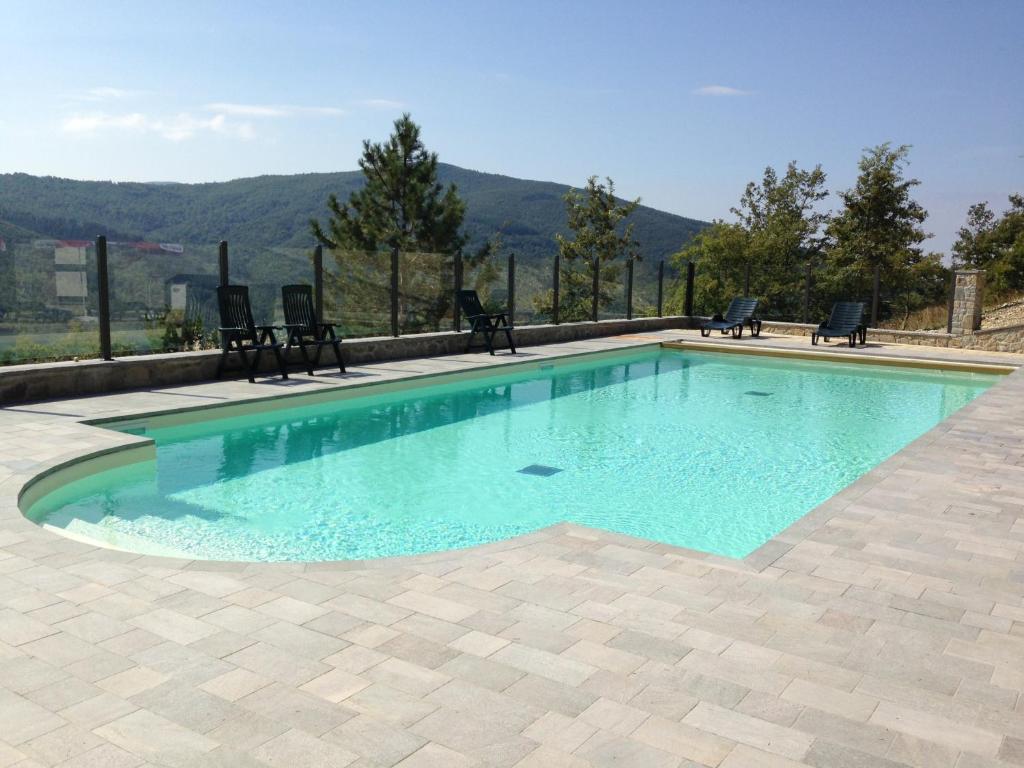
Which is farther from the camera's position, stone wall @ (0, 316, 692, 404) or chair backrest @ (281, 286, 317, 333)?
chair backrest @ (281, 286, 317, 333)

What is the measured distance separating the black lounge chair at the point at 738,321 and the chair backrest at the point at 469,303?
6062 millimetres

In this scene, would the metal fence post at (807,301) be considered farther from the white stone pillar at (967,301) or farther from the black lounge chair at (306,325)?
the black lounge chair at (306,325)

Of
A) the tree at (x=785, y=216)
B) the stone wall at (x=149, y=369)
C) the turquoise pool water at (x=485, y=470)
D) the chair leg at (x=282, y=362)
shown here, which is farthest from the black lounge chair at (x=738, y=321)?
the chair leg at (x=282, y=362)

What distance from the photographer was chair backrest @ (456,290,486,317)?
12047 millimetres

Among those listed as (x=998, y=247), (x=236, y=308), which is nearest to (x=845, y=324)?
(x=236, y=308)

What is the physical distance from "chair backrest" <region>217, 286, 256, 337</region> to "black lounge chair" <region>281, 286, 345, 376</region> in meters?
0.50

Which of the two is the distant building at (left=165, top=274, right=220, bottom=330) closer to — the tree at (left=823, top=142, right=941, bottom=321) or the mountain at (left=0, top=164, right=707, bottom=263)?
the tree at (left=823, top=142, right=941, bottom=321)

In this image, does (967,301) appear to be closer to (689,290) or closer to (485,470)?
(689,290)

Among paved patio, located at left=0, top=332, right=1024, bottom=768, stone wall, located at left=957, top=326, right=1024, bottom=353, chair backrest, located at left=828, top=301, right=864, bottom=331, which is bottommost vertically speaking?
paved patio, located at left=0, top=332, right=1024, bottom=768

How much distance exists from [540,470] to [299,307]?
4.64 meters

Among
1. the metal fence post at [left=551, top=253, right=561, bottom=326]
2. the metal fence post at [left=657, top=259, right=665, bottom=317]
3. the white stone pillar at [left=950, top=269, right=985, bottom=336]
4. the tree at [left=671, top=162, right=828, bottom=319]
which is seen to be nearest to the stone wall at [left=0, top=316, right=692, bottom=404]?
the metal fence post at [left=551, top=253, right=561, bottom=326]

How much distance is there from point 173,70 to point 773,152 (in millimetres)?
25835

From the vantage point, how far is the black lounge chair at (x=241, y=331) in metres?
8.54

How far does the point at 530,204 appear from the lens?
5191 cm
